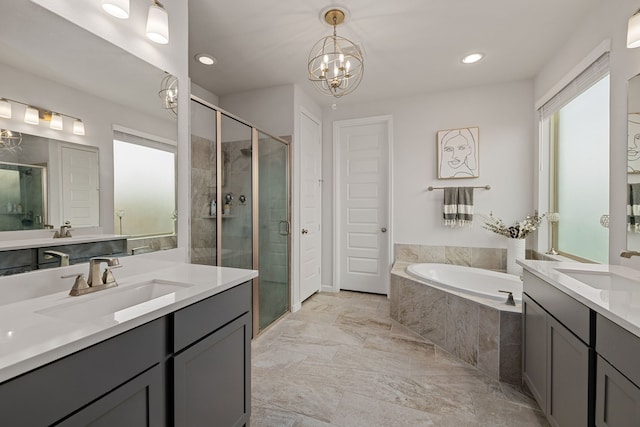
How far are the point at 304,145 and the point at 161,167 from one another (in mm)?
1950

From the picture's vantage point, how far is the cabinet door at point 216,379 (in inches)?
39.6

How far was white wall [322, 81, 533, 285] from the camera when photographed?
10.2 ft

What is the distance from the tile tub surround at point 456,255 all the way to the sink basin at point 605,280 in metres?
1.72

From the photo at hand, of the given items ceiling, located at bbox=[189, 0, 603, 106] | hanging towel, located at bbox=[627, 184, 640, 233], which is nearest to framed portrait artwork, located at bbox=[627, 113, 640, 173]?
hanging towel, located at bbox=[627, 184, 640, 233]

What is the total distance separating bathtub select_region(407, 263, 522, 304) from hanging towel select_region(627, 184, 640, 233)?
3.77ft

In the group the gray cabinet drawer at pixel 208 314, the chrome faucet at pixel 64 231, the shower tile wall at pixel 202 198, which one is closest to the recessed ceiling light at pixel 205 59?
the shower tile wall at pixel 202 198

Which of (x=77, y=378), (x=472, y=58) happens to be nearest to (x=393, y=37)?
(x=472, y=58)

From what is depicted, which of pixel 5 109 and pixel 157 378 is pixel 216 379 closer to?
pixel 157 378

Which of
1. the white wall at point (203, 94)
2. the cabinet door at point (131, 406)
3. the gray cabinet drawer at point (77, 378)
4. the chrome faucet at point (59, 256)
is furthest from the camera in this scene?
the white wall at point (203, 94)

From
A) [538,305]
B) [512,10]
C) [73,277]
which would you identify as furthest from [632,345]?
[512,10]

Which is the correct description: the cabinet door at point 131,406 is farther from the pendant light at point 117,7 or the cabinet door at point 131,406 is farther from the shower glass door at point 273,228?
the shower glass door at point 273,228

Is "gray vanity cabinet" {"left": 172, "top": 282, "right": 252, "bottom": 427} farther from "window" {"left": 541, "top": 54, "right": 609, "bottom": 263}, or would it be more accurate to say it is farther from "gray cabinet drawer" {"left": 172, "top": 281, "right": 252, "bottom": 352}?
"window" {"left": 541, "top": 54, "right": 609, "bottom": 263}

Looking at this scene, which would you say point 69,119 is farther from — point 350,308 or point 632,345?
point 350,308

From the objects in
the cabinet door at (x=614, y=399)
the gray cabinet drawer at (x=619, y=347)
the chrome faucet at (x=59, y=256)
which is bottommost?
the cabinet door at (x=614, y=399)
